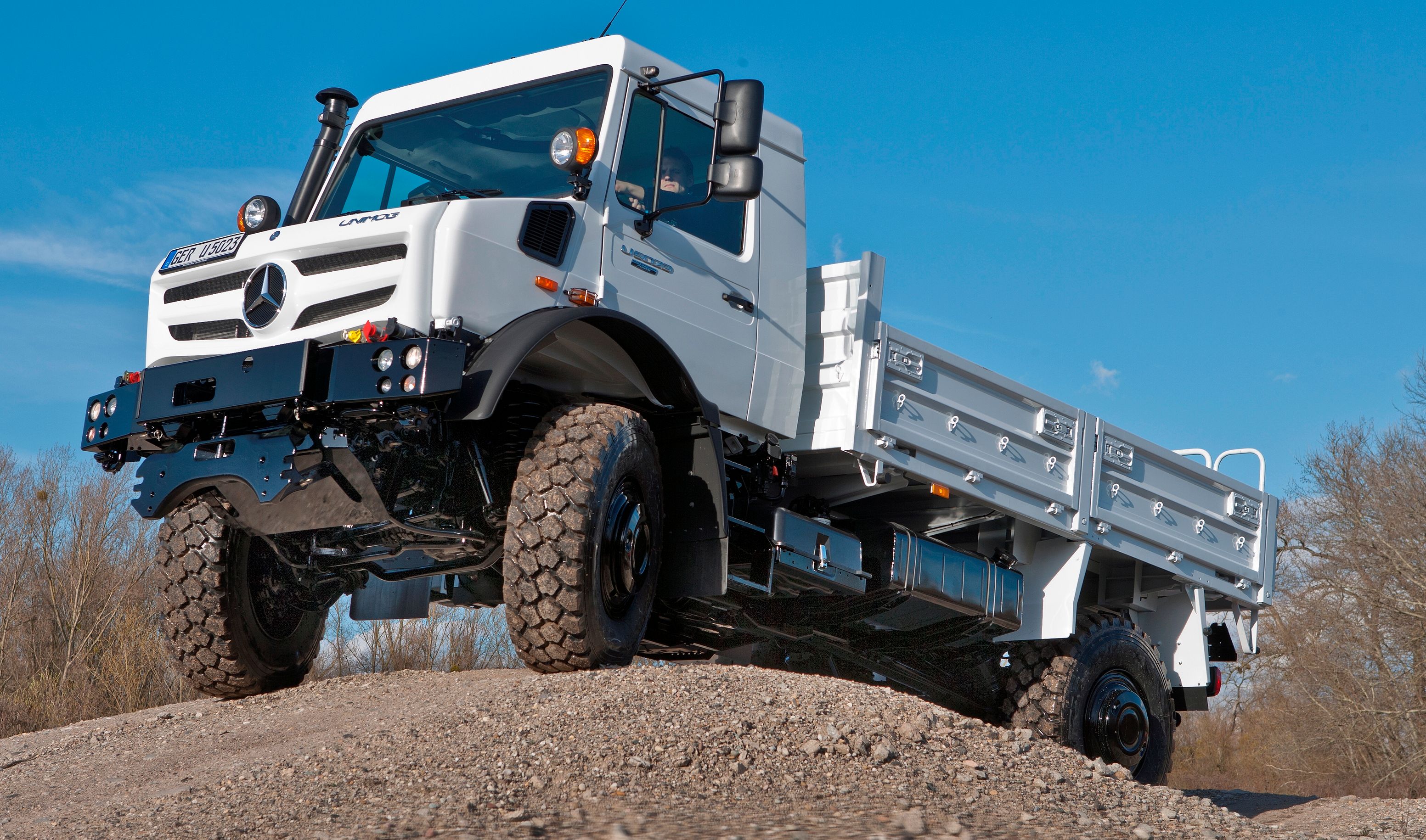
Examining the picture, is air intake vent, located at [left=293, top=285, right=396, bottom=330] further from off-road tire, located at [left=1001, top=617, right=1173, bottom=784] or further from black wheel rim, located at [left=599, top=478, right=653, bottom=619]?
off-road tire, located at [left=1001, top=617, right=1173, bottom=784]

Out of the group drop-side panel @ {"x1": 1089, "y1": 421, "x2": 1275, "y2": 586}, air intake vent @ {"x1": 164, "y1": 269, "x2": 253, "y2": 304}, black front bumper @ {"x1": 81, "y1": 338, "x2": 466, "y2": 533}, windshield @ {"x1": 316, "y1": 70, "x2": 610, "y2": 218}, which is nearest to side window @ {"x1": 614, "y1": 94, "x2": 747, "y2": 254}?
windshield @ {"x1": 316, "y1": 70, "x2": 610, "y2": 218}

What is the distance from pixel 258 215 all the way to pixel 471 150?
1094mm

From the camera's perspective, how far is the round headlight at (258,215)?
20.1 ft

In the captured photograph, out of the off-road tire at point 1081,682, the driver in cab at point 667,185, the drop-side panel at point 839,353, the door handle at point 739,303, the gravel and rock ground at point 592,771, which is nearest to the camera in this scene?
the gravel and rock ground at point 592,771

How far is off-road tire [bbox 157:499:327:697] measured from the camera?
5957mm

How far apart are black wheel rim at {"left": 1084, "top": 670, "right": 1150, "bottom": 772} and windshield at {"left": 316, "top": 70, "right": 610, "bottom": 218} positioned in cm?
490

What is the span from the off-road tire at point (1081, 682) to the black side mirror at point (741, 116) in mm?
4152

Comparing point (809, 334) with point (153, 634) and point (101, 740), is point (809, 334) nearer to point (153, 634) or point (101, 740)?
point (101, 740)

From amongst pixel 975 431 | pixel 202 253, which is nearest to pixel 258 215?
pixel 202 253

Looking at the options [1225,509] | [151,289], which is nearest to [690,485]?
[151,289]

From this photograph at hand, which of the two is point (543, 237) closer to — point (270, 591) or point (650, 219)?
point (650, 219)

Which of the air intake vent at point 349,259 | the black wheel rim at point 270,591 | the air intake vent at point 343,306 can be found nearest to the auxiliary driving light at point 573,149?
the air intake vent at point 349,259

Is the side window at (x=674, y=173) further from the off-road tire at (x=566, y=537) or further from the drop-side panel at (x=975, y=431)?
the off-road tire at (x=566, y=537)

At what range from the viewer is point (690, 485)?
6004 mm
